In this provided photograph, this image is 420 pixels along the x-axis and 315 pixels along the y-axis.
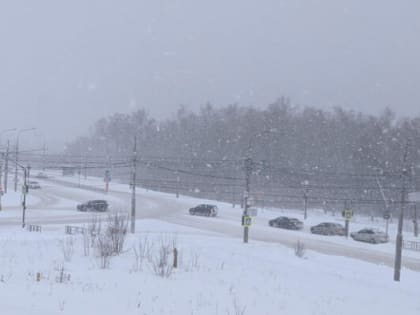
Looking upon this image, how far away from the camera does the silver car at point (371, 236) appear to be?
42.0 metres

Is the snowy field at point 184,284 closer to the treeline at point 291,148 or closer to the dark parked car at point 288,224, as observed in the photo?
the dark parked car at point 288,224

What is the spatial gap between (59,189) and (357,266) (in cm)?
5968

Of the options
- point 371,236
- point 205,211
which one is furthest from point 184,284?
point 205,211

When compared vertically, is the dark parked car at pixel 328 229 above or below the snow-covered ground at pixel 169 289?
below

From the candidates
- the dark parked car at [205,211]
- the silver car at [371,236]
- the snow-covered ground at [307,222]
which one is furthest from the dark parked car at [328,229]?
the dark parked car at [205,211]

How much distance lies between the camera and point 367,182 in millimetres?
68750

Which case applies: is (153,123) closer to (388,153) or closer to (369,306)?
(388,153)

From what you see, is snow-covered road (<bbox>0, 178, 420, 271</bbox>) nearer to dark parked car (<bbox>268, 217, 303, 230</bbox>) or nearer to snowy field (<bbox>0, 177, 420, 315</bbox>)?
dark parked car (<bbox>268, 217, 303, 230</bbox>)

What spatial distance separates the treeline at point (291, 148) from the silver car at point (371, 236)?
14712 millimetres

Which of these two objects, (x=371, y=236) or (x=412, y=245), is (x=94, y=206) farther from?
(x=412, y=245)

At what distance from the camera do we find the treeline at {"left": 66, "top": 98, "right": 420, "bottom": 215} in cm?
6844

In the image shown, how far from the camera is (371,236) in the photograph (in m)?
42.2

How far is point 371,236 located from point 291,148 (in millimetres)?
Answer: 40059

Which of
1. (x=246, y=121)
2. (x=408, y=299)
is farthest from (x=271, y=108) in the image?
(x=408, y=299)
